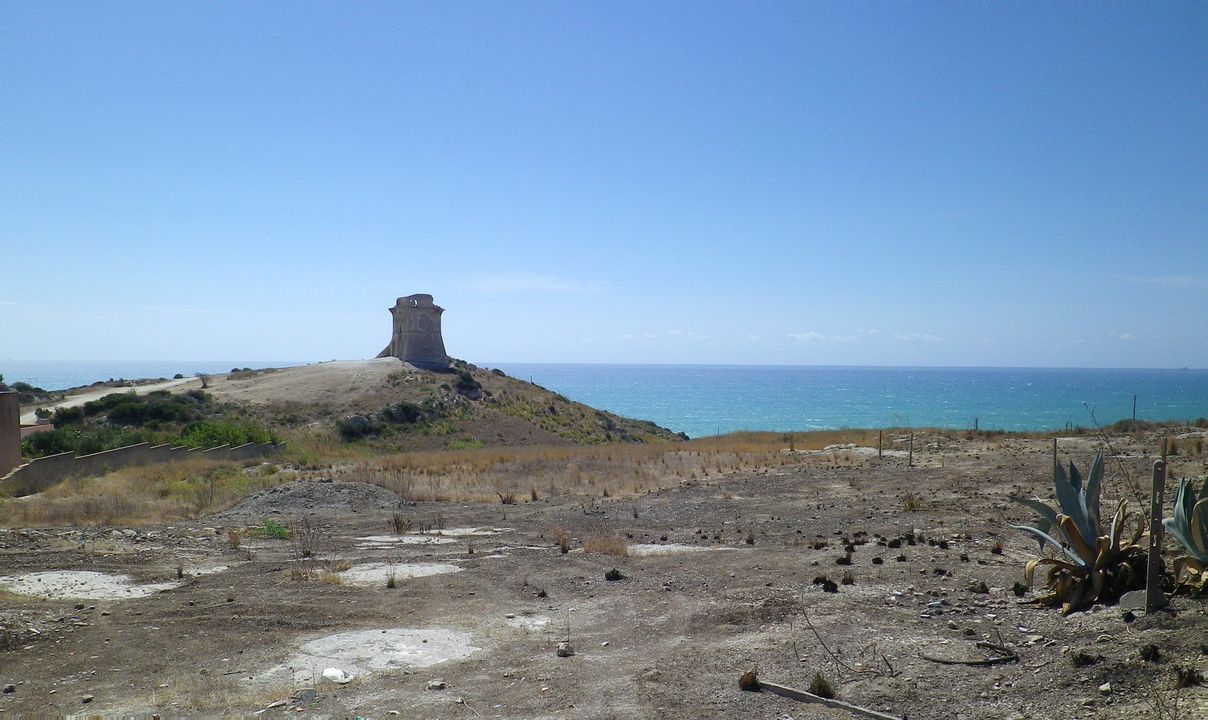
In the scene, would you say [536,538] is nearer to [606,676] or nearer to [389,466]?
[606,676]

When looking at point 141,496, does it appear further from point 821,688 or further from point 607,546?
point 821,688

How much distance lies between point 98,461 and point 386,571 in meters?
22.3

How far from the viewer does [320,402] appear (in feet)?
175

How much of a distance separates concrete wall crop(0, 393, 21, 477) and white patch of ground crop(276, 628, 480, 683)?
2295cm

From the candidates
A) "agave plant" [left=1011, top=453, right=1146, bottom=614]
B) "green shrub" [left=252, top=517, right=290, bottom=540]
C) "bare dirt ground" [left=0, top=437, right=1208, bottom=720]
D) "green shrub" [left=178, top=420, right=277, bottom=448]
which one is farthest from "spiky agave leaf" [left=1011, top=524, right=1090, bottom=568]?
"green shrub" [left=178, top=420, right=277, bottom=448]

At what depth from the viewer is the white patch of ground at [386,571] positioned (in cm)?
1198

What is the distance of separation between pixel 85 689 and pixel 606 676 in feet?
15.9

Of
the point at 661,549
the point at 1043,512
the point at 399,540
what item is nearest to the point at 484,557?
the point at 399,540

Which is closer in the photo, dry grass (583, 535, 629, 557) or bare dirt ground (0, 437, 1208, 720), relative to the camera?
bare dirt ground (0, 437, 1208, 720)

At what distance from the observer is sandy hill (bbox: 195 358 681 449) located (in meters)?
49.5

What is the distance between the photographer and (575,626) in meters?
9.17

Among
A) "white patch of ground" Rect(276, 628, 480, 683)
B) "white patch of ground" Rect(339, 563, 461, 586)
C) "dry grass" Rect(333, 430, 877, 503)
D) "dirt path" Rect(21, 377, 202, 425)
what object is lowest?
"dry grass" Rect(333, 430, 877, 503)

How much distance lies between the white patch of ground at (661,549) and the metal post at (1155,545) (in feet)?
26.1

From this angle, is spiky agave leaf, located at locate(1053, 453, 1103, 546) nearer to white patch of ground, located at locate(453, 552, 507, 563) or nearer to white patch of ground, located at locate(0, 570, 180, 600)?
white patch of ground, located at locate(453, 552, 507, 563)
